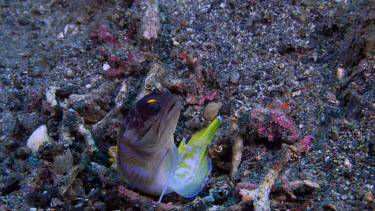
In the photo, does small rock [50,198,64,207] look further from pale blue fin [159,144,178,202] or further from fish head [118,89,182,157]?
pale blue fin [159,144,178,202]

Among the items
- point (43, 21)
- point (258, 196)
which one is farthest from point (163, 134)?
point (43, 21)

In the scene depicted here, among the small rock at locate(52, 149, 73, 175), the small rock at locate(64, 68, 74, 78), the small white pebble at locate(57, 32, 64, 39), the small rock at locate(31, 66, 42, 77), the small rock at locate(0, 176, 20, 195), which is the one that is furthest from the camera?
the small white pebble at locate(57, 32, 64, 39)

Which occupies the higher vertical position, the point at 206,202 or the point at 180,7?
the point at 180,7

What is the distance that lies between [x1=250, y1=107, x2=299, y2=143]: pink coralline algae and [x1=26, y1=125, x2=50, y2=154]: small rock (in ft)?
10.1

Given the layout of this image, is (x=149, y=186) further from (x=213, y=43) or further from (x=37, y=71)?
(x=37, y=71)

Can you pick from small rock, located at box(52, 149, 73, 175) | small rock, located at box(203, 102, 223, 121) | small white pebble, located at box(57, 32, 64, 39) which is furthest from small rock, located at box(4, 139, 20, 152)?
small rock, located at box(203, 102, 223, 121)

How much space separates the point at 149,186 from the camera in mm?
2875

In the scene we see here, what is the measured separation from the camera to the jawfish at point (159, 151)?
8.02 feet

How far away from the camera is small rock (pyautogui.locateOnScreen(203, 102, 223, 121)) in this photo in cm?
367

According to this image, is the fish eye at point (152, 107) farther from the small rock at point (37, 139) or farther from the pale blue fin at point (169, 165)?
the small rock at point (37, 139)

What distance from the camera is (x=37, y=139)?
3225 millimetres

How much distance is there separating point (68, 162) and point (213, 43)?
3156 mm

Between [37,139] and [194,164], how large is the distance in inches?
94.7

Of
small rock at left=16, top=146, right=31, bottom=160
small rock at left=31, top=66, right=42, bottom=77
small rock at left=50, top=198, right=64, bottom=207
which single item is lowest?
small rock at left=50, top=198, right=64, bottom=207
